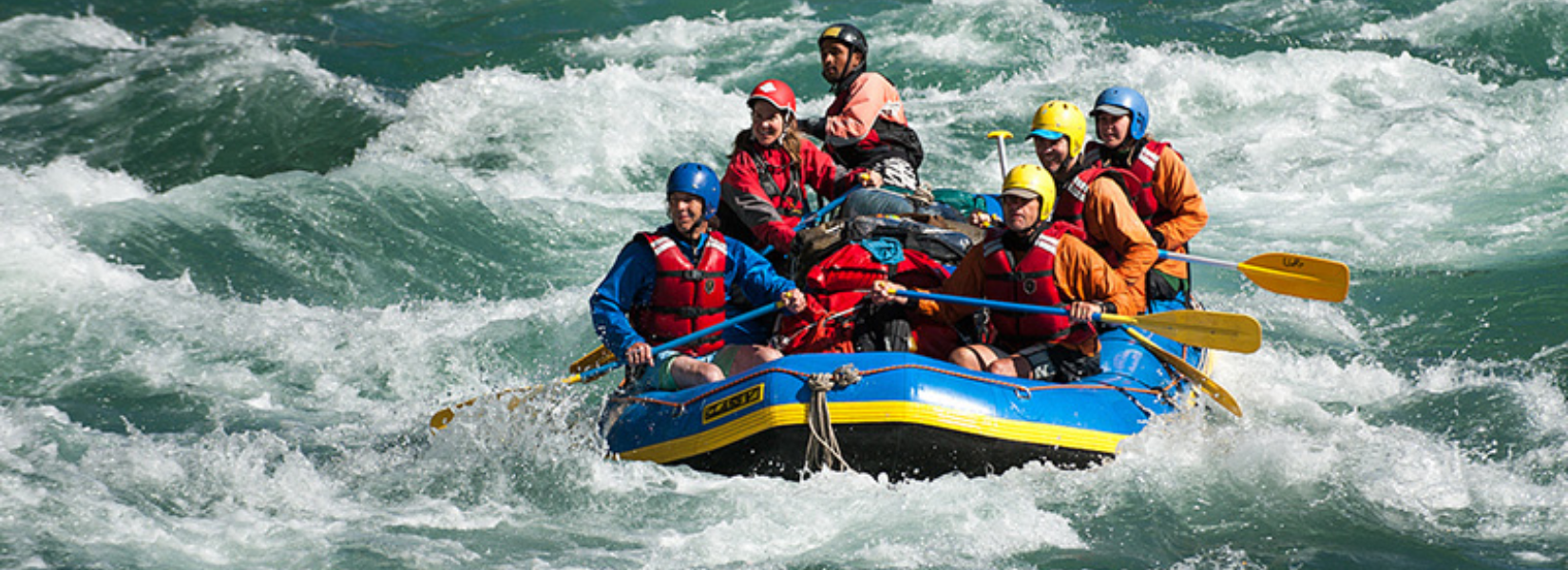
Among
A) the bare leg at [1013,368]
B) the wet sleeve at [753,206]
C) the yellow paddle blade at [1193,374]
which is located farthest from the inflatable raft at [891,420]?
the wet sleeve at [753,206]

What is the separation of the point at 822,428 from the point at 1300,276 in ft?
8.20

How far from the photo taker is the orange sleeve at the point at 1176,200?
7133mm

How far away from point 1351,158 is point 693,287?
8506mm

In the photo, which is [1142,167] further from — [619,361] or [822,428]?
[619,361]

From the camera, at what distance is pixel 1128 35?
16375 mm

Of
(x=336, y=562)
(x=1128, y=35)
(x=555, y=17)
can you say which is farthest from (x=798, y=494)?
(x=555, y=17)

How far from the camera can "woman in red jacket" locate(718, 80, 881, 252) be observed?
707cm

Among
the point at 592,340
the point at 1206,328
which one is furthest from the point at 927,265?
the point at 592,340

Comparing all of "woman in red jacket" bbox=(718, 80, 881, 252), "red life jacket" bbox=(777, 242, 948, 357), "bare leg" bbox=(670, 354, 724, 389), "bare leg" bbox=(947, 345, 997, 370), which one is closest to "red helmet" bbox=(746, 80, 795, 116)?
"woman in red jacket" bbox=(718, 80, 881, 252)

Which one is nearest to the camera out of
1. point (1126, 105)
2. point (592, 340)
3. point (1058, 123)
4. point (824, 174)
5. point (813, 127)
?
point (1058, 123)

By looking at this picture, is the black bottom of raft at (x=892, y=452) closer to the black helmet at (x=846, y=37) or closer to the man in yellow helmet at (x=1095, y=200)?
the man in yellow helmet at (x=1095, y=200)

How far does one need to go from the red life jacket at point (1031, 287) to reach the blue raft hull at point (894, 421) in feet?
0.99

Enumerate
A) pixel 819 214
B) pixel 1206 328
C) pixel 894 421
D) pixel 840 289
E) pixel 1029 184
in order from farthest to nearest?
pixel 819 214 < pixel 840 289 < pixel 1206 328 < pixel 1029 184 < pixel 894 421

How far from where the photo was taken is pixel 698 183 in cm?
617
